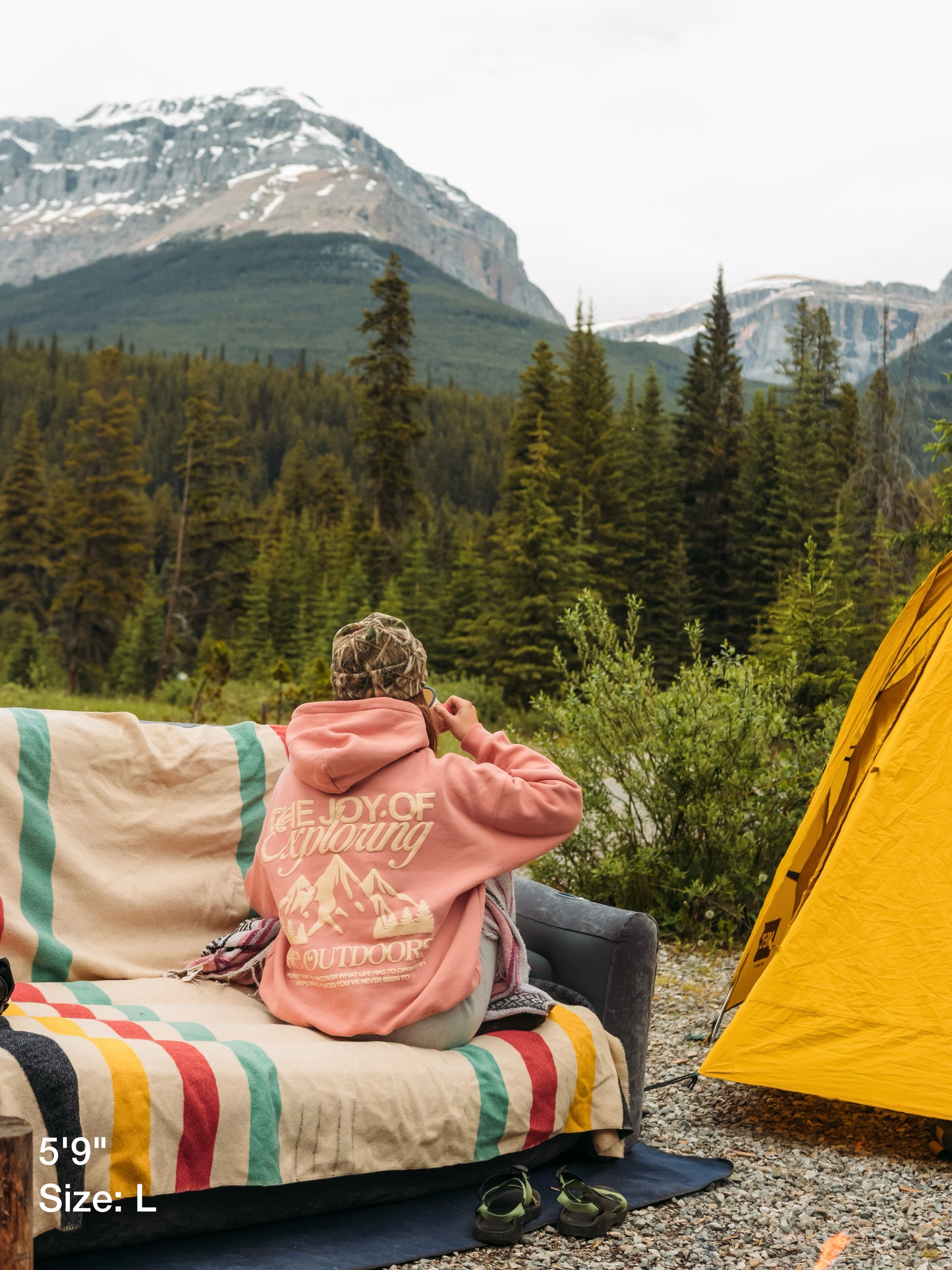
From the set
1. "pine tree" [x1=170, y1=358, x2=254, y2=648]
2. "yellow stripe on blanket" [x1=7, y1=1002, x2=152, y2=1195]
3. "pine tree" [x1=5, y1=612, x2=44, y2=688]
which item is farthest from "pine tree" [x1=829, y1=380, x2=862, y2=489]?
"yellow stripe on blanket" [x1=7, y1=1002, x2=152, y2=1195]

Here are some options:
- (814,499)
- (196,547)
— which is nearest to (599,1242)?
(814,499)

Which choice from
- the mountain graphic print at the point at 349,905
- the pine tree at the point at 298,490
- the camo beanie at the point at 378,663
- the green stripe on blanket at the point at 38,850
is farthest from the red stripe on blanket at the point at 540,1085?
the pine tree at the point at 298,490

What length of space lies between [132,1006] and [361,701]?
3.33ft

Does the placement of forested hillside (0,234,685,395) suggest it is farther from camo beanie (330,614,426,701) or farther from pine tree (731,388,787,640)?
camo beanie (330,614,426,701)

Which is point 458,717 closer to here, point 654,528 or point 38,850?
point 38,850

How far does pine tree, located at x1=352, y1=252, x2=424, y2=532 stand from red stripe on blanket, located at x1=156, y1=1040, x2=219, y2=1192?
28730 mm

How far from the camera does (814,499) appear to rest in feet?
104

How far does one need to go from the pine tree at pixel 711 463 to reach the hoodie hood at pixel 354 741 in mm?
30366

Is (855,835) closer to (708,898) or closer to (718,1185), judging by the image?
(718,1185)

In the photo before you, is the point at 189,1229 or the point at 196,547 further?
the point at 196,547

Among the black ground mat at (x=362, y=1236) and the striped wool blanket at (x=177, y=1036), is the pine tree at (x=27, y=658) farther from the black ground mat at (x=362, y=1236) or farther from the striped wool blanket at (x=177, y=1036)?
the black ground mat at (x=362, y=1236)

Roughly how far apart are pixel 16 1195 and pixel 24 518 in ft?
146

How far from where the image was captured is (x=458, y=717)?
10.1 ft

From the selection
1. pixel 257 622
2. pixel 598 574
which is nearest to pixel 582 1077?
pixel 598 574
